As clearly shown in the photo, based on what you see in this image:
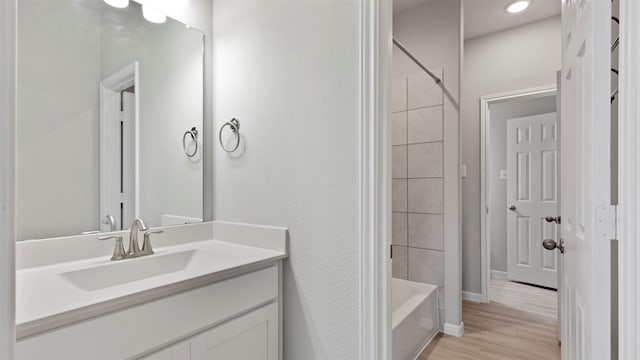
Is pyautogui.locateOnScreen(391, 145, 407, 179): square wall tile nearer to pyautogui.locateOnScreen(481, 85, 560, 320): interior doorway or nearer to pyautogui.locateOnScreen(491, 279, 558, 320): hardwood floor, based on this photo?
pyautogui.locateOnScreen(481, 85, 560, 320): interior doorway

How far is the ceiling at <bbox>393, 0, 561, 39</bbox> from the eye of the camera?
8.87 feet

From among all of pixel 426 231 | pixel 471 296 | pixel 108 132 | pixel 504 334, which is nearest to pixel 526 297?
pixel 471 296

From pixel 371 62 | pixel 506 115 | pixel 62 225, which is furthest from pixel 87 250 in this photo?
pixel 506 115

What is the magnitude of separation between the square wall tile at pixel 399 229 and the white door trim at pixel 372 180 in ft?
5.11

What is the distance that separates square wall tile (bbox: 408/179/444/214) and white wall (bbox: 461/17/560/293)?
81 centimetres

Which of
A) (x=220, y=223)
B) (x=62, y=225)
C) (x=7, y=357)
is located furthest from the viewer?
(x=220, y=223)

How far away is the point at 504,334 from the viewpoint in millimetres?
2436

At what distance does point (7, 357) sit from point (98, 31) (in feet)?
4.79

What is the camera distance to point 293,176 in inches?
58.4

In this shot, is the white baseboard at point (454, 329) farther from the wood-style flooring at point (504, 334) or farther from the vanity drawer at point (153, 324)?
the vanity drawer at point (153, 324)

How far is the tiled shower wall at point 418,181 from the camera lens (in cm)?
259

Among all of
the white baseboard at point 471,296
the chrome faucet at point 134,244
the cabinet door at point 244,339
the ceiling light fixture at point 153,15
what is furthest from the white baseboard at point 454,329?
the ceiling light fixture at point 153,15

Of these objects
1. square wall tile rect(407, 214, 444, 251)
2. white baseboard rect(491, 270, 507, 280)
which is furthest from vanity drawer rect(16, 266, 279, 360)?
white baseboard rect(491, 270, 507, 280)

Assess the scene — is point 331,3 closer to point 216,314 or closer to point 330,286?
point 330,286
